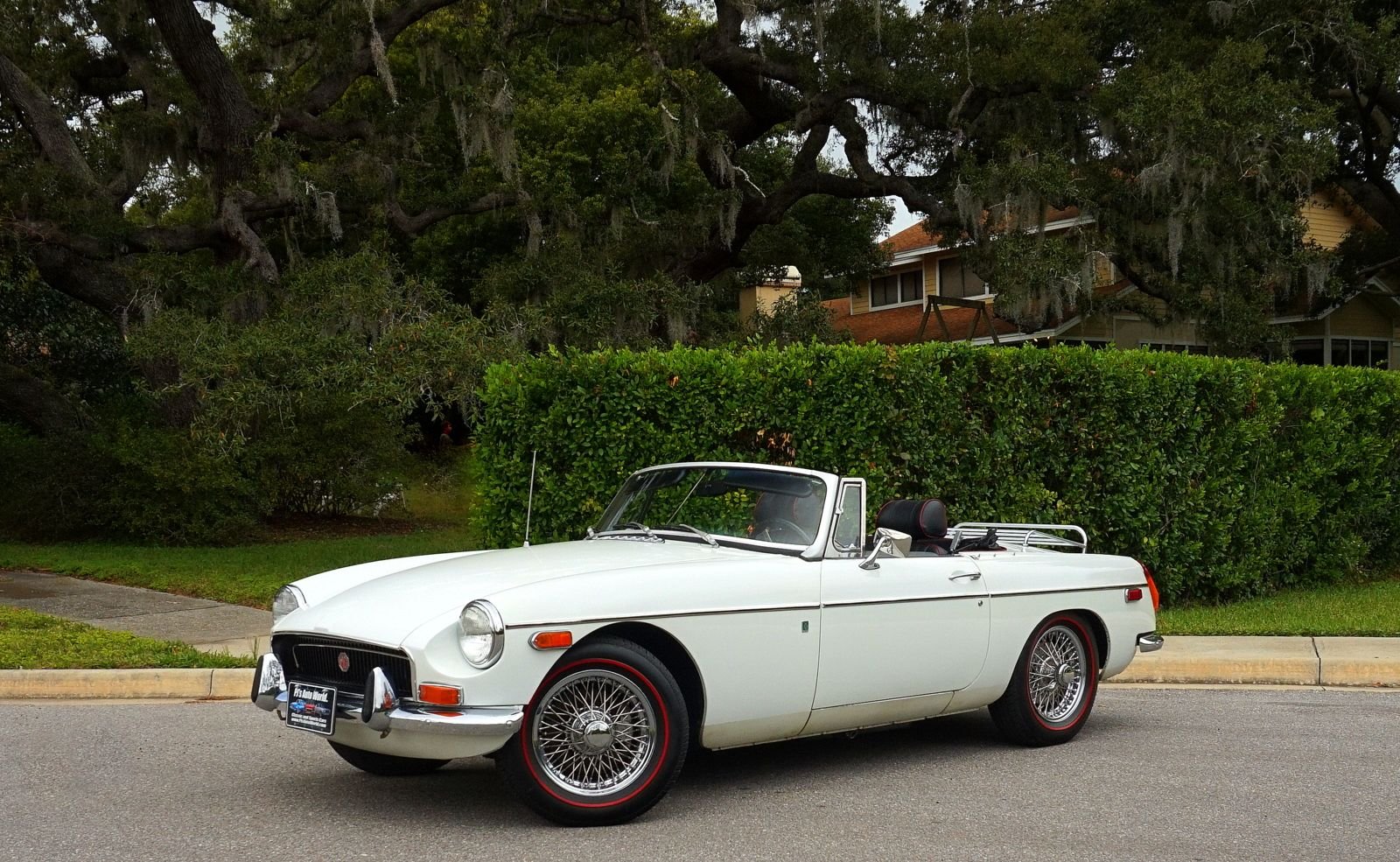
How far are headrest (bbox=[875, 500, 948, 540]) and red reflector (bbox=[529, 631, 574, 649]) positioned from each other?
235 cm

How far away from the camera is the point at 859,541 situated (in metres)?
6.54

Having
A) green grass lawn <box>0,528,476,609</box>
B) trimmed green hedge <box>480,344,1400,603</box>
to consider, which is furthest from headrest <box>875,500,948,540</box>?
green grass lawn <box>0,528,476,609</box>

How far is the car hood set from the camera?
5.42m

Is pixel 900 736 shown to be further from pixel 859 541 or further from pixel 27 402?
pixel 27 402

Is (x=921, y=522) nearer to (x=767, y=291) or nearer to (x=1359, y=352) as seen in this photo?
(x=1359, y=352)

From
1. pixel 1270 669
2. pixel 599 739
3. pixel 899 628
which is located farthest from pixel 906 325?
pixel 599 739

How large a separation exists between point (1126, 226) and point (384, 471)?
39.3 ft

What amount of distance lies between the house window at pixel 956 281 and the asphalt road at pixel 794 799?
24.8m

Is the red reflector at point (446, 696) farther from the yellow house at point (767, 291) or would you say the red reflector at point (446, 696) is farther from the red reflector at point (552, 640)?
the yellow house at point (767, 291)

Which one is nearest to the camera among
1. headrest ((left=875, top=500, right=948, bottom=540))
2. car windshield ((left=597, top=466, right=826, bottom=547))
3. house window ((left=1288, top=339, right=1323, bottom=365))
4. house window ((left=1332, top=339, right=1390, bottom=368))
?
car windshield ((left=597, top=466, right=826, bottom=547))

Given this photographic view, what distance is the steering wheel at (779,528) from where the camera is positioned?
6.48 meters

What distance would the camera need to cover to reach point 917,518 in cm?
712

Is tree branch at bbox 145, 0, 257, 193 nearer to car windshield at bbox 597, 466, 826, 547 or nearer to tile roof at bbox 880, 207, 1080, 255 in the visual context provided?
car windshield at bbox 597, 466, 826, 547

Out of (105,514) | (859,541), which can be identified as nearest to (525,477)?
(859,541)
